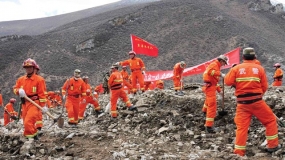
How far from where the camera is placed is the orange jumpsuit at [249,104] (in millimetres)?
5500

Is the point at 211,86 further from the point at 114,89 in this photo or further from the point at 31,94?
the point at 31,94

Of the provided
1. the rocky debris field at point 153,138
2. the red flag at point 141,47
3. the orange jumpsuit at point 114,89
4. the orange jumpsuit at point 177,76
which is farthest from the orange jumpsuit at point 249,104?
the red flag at point 141,47

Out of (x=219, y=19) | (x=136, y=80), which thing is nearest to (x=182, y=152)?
(x=136, y=80)

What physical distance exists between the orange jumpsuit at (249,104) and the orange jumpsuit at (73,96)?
540 centimetres

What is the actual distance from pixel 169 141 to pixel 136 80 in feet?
19.0

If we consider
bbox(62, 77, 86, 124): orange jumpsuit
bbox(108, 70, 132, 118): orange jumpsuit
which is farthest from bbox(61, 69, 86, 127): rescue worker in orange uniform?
bbox(108, 70, 132, 118): orange jumpsuit

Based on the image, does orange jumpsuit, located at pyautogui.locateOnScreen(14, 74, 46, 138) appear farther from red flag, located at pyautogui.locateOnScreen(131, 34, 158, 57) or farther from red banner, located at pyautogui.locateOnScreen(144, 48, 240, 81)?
red flag, located at pyautogui.locateOnScreen(131, 34, 158, 57)

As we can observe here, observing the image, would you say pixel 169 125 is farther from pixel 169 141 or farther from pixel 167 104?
pixel 167 104

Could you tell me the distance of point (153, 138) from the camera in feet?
24.8

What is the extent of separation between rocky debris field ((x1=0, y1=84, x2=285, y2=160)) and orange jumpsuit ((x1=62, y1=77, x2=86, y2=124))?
16.8 inches

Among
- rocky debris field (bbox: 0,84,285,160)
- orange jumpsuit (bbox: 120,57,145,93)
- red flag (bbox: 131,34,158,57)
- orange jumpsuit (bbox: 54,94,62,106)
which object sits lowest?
orange jumpsuit (bbox: 54,94,62,106)

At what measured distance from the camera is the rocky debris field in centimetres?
607

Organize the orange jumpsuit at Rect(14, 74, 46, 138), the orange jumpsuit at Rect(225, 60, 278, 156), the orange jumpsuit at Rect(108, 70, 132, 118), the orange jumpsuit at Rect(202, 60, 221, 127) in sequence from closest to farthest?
1. the orange jumpsuit at Rect(225, 60, 278, 156)
2. the orange jumpsuit at Rect(14, 74, 46, 138)
3. the orange jumpsuit at Rect(202, 60, 221, 127)
4. the orange jumpsuit at Rect(108, 70, 132, 118)

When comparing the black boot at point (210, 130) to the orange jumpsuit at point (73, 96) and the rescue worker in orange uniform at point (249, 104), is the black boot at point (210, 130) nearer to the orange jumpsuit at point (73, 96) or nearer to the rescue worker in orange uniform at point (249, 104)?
the rescue worker in orange uniform at point (249, 104)
